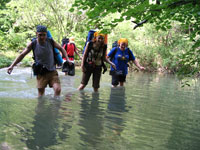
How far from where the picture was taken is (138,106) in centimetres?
607

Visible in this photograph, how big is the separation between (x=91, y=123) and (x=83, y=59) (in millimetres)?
3310

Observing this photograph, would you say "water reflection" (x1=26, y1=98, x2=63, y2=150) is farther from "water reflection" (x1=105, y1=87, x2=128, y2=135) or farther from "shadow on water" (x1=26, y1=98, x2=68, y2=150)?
"water reflection" (x1=105, y1=87, x2=128, y2=135)

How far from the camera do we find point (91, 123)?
4184 millimetres

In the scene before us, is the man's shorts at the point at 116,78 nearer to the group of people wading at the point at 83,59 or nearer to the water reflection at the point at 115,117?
the group of people wading at the point at 83,59

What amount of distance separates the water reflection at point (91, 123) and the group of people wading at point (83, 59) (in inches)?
35.0

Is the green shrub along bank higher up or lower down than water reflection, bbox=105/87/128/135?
higher up

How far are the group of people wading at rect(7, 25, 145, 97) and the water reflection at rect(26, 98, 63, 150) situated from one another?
0.70 meters

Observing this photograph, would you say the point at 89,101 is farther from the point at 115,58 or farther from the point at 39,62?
the point at 115,58

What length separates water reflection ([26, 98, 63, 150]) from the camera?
3.12 m

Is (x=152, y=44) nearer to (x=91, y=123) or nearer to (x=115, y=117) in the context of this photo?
(x=115, y=117)

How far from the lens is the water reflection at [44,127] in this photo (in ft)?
10.2

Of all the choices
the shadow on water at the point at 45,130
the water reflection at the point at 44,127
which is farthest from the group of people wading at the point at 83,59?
the shadow on water at the point at 45,130

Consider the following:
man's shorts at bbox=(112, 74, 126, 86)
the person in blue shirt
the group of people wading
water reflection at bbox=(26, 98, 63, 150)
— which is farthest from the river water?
man's shorts at bbox=(112, 74, 126, 86)

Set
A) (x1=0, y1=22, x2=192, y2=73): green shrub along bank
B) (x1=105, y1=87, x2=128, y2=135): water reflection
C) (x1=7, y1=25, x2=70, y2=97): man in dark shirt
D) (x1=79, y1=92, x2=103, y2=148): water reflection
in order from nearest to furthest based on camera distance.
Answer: (x1=79, y1=92, x2=103, y2=148): water reflection < (x1=105, y1=87, x2=128, y2=135): water reflection < (x1=7, y1=25, x2=70, y2=97): man in dark shirt < (x1=0, y1=22, x2=192, y2=73): green shrub along bank
